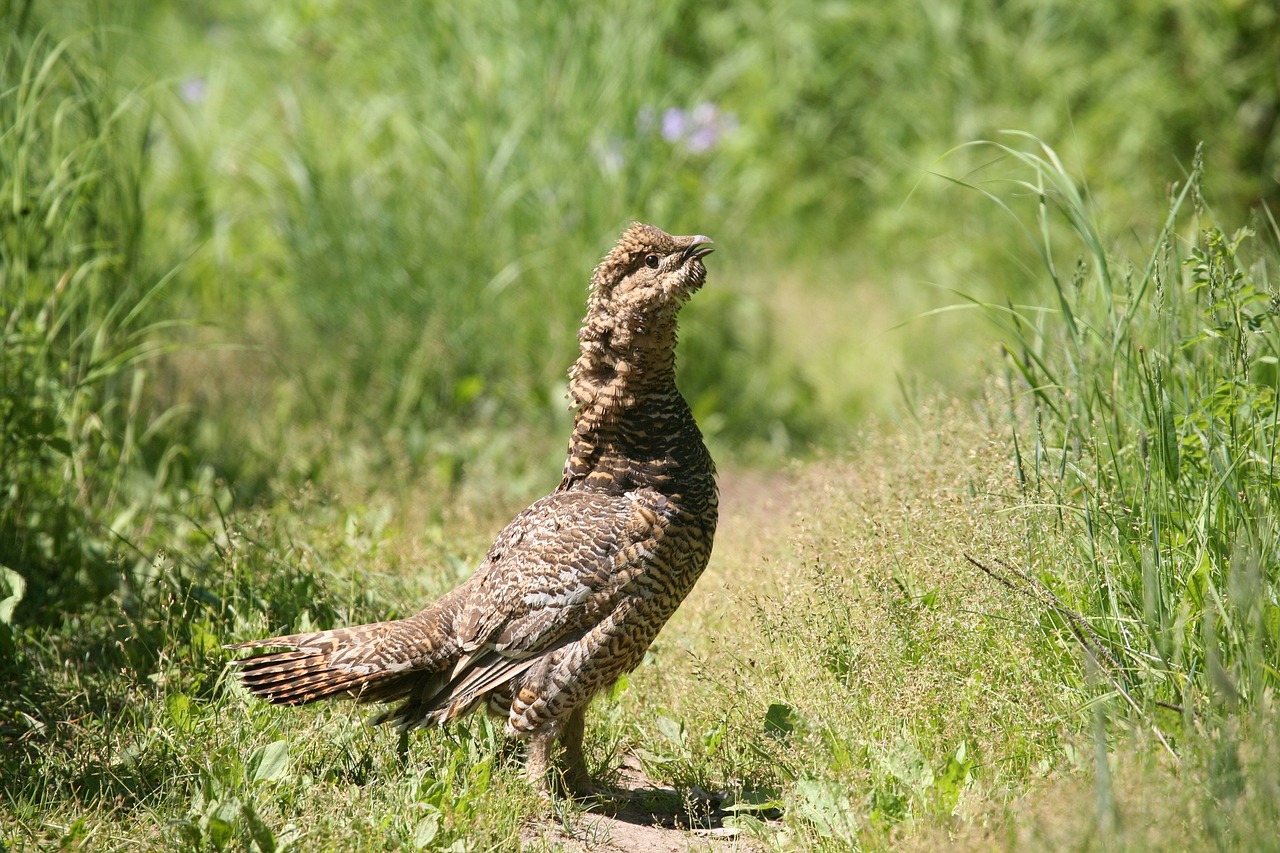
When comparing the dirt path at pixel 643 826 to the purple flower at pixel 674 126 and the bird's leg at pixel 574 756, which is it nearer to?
the bird's leg at pixel 574 756

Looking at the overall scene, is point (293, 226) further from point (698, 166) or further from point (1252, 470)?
point (1252, 470)

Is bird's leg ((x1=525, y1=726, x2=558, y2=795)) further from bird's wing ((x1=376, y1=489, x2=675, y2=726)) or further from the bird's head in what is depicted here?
the bird's head

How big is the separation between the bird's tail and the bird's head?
1191 mm

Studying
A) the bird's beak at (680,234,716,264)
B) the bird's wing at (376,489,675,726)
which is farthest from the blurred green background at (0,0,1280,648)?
the bird's wing at (376,489,675,726)

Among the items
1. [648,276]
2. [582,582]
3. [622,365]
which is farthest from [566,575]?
[648,276]

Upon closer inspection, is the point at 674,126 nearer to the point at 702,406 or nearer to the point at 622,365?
the point at 702,406

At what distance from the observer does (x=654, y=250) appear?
399 cm

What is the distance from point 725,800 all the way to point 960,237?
5823mm

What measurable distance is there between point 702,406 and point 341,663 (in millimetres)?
3577

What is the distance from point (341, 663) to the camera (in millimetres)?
3832

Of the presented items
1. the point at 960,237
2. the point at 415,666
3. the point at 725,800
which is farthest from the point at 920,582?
the point at 960,237

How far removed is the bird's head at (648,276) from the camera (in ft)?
12.9

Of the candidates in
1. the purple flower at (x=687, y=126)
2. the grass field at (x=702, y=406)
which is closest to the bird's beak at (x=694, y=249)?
the grass field at (x=702, y=406)

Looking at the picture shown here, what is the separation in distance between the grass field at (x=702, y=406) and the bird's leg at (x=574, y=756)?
0.18 metres
